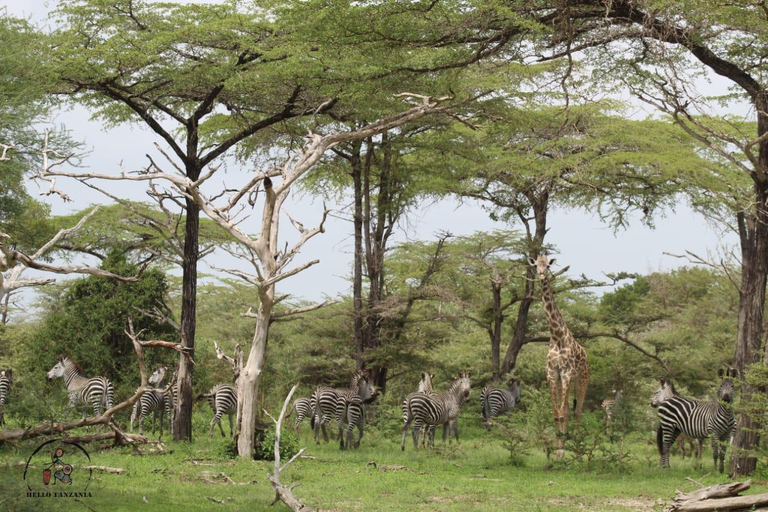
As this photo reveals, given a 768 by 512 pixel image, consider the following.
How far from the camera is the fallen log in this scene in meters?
8.46

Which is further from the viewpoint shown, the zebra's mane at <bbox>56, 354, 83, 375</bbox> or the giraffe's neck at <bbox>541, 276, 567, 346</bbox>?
the zebra's mane at <bbox>56, 354, 83, 375</bbox>

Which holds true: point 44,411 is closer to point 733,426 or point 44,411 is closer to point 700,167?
point 733,426

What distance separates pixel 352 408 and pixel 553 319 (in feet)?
12.5

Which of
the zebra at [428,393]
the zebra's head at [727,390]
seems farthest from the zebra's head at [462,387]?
the zebra's head at [727,390]

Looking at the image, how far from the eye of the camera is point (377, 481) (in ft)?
38.1

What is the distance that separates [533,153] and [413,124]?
3232 millimetres

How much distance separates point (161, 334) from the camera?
18.4 meters

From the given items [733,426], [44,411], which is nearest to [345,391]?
[44,411]

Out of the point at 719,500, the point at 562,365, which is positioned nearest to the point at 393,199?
the point at 562,365

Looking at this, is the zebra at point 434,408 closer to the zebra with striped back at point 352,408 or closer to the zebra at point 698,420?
the zebra with striped back at point 352,408

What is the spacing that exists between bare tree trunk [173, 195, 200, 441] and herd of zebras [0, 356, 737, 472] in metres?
0.29

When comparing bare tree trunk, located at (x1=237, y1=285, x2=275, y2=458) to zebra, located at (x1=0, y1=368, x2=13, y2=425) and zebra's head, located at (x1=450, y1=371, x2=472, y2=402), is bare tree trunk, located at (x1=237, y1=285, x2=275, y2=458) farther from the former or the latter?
zebra, located at (x1=0, y1=368, x2=13, y2=425)

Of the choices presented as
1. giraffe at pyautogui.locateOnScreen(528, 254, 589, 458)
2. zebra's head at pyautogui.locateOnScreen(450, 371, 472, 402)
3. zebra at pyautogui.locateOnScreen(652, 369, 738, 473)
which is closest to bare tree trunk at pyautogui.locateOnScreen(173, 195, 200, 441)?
zebra's head at pyautogui.locateOnScreen(450, 371, 472, 402)

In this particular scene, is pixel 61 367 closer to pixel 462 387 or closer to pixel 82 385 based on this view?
pixel 82 385
